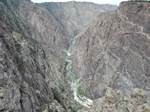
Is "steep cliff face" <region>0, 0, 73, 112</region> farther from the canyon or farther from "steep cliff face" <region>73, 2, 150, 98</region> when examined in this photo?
"steep cliff face" <region>73, 2, 150, 98</region>

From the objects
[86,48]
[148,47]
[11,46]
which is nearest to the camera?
[11,46]

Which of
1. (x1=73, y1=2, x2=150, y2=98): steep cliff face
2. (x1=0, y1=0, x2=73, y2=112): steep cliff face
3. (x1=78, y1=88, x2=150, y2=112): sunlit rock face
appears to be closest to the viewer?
(x1=0, y1=0, x2=73, y2=112): steep cliff face

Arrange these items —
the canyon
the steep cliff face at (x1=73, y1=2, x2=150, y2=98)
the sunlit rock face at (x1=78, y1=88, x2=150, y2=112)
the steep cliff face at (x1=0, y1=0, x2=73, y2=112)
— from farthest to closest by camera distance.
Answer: the steep cliff face at (x1=73, y1=2, x2=150, y2=98), the sunlit rock face at (x1=78, y1=88, x2=150, y2=112), the canyon, the steep cliff face at (x1=0, y1=0, x2=73, y2=112)

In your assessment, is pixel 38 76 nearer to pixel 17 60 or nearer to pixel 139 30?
pixel 17 60

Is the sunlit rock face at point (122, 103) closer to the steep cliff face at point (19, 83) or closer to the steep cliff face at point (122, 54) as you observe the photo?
the steep cliff face at point (19, 83)

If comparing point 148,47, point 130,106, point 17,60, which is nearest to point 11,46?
point 17,60

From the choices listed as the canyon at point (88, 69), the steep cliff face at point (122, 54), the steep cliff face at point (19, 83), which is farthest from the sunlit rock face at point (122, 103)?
the steep cliff face at point (122, 54)

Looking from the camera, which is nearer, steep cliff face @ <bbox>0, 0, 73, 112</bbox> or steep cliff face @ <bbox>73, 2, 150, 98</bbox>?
steep cliff face @ <bbox>0, 0, 73, 112</bbox>

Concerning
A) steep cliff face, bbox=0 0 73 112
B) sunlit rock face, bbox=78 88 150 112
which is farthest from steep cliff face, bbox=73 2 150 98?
steep cliff face, bbox=0 0 73 112

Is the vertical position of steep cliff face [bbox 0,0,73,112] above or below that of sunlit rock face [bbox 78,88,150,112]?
above
